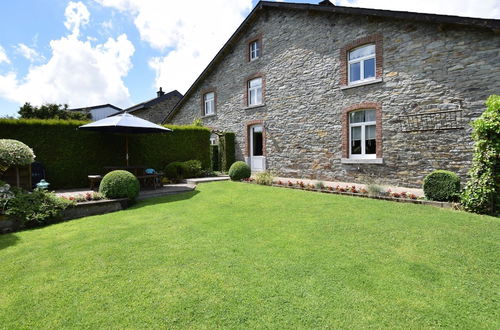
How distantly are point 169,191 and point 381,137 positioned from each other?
281 inches

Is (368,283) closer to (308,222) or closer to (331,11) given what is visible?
(308,222)

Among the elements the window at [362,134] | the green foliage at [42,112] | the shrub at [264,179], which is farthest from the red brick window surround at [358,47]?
the green foliage at [42,112]

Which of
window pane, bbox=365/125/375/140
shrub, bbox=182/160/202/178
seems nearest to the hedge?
shrub, bbox=182/160/202/178

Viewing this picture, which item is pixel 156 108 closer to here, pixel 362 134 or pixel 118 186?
pixel 118 186

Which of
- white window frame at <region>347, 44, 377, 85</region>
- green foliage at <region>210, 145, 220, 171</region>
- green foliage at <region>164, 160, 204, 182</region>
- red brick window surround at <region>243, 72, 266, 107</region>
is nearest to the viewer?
white window frame at <region>347, 44, 377, 85</region>

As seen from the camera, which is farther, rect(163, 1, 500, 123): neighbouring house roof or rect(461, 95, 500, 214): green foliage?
rect(163, 1, 500, 123): neighbouring house roof

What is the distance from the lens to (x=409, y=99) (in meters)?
8.21

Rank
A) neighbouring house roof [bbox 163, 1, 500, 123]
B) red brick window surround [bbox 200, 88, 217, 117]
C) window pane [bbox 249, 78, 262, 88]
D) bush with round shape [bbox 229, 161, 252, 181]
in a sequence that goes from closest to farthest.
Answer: neighbouring house roof [bbox 163, 1, 500, 123] < bush with round shape [bbox 229, 161, 252, 181] < window pane [bbox 249, 78, 262, 88] < red brick window surround [bbox 200, 88, 217, 117]

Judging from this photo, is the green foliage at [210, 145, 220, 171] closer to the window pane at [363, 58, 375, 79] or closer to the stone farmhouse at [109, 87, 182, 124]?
the window pane at [363, 58, 375, 79]

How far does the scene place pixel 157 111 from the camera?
21562mm

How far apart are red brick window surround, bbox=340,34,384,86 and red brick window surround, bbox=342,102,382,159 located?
0.92 metres

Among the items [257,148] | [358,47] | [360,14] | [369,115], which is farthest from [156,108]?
[369,115]

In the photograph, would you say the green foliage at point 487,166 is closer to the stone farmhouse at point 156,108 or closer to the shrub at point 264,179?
the shrub at point 264,179

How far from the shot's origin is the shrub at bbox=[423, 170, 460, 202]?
6059mm
